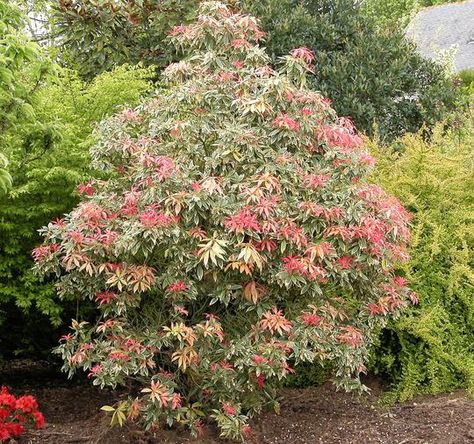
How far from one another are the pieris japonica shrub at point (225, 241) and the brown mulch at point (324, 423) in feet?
0.62

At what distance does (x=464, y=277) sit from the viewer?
229 inches

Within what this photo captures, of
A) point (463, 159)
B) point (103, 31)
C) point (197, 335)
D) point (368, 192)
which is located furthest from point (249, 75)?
point (103, 31)

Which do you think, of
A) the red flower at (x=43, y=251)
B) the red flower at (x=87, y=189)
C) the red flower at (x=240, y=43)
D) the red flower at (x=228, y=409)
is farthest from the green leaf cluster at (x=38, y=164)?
the red flower at (x=228, y=409)

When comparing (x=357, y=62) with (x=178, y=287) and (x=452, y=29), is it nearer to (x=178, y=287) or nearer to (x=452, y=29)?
(x=178, y=287)

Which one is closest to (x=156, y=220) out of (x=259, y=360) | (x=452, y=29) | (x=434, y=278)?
(x=259, y=360)

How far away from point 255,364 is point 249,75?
68.9 inches

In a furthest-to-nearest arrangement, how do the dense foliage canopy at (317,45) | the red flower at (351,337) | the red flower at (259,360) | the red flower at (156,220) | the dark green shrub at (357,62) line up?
1. the dark green shrub at (357,62)
2. the dense foliage canopy at (317,45)
3. the red flower at (351,337)
4. the red flower at (259,360)
5. the red flower at (156,220)

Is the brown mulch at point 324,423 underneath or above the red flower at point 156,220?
underneath

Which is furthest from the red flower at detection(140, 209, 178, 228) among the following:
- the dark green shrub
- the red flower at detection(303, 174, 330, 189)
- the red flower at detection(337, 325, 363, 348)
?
the dark green shrub

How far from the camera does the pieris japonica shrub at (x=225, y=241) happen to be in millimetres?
4156

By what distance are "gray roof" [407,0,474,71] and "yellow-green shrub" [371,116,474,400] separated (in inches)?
464

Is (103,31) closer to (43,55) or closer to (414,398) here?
(43,55)

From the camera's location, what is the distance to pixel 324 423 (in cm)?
509

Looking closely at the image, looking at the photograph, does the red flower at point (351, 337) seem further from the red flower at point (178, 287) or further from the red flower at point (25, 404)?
the red flower at point (25, 404)
